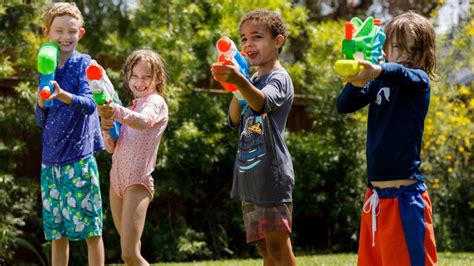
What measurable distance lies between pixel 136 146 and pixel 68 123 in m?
0.46

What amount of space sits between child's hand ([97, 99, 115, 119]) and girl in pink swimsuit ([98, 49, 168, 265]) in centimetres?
1

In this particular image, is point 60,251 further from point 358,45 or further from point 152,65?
point 358,45

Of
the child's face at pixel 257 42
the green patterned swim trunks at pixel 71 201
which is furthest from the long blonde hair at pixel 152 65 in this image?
the child's face at pixel 257 42

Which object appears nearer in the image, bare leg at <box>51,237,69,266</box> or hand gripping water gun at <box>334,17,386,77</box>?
hand gripping water gun at <box>334,17,386,77</box>

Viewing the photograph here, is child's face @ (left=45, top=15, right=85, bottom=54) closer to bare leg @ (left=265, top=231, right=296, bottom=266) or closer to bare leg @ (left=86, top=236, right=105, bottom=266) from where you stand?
bare leg @ (left=86, top=236, right=105, bottom=266)

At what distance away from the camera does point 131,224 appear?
4.04 metres

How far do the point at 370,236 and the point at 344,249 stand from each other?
22.6ft

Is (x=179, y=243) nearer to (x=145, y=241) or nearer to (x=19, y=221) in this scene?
(x=145, y=241)

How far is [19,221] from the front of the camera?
7609mm

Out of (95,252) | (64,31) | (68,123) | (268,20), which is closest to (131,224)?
(95,252)

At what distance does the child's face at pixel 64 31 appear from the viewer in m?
4.32

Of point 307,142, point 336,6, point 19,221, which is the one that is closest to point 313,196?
point 307,142

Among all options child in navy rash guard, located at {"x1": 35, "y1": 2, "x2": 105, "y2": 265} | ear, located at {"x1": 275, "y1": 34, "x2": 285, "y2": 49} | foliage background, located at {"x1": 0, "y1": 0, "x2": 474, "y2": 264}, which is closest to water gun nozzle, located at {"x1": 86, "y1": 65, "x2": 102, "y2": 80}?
child in navy rash guard, located at {"x1": 35, "y1": 2, "x2": 105, "y2": 265}

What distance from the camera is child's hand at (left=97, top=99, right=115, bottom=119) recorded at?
3823 mm
